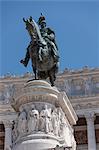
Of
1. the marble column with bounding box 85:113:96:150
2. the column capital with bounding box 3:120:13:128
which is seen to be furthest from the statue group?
the column capital with bounding box 3:120:13:128

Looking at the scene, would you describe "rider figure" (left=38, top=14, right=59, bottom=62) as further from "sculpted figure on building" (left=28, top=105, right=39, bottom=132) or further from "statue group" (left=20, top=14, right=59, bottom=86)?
"sculpted figure on building" (left=28, top=105, right=39, bottom=132)

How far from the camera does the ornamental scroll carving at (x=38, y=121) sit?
14.7 metres

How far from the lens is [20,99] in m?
15.2

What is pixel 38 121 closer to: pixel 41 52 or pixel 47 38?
pixel 41 52

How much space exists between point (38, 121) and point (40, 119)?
0.25ft

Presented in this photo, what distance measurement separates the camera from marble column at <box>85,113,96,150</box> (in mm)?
51375

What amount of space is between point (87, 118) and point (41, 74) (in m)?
37.4

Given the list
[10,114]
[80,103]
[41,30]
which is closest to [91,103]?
[80,103]

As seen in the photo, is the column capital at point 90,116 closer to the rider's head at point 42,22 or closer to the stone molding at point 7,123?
the stone molding at point 7,123

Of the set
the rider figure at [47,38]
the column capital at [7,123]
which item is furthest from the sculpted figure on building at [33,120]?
the column capital at [7,123]

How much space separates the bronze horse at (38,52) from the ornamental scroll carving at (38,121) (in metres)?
1.41

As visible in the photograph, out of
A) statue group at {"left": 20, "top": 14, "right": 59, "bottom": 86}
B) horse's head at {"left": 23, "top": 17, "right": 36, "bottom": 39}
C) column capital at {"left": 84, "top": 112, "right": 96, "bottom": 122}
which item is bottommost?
statue group at {"left": 20, "top": 14, "right": 59, "bottom": 86}

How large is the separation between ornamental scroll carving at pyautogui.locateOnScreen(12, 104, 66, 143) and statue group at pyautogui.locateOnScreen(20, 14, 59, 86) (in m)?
1.35

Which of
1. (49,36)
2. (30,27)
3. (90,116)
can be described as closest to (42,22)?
(49,36)
